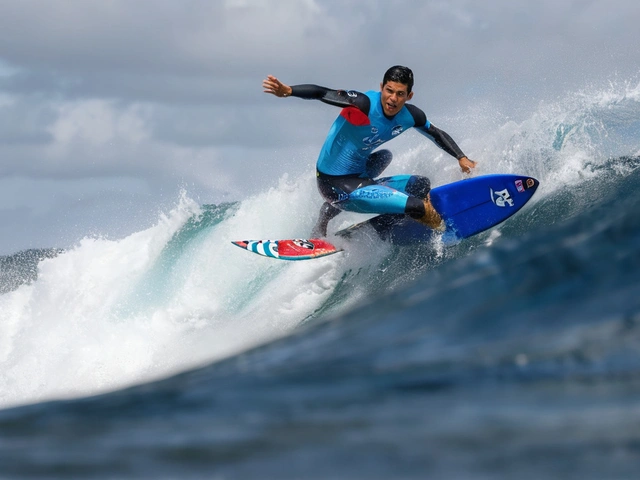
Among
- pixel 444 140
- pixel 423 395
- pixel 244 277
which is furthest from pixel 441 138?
pixel 423 395

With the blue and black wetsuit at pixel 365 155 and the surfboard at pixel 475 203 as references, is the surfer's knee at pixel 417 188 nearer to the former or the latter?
the blue and black wetsuit at pixel 365 155

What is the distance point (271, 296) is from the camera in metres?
9.41

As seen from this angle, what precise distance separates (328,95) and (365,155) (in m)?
0.75

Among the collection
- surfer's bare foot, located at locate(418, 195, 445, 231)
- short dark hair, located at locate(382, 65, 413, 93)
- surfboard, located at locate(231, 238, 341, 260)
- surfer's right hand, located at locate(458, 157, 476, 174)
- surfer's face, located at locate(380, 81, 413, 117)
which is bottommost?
surfer's bare foot, located at locate(418, 195, 445, 231)

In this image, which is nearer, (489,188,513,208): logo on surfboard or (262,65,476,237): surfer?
(262,65,476,237): surfer

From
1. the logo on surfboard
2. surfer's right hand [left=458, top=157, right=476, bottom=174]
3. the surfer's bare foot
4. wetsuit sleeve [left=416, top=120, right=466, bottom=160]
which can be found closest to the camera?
the surfer's bare foot

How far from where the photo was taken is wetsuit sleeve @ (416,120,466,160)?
7.91 m

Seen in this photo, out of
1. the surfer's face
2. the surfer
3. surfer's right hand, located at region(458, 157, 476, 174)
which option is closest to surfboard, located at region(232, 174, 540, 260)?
the surfer

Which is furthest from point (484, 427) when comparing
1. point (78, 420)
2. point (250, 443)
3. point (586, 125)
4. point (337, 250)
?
point (586, 125)

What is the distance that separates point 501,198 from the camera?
7.38m

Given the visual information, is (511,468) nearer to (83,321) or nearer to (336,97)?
(336,97)

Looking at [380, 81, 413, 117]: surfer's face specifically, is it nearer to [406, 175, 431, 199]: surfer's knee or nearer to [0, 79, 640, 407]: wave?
[406, 175, 431, 199]: surfer's knee

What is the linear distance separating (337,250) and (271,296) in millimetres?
1537

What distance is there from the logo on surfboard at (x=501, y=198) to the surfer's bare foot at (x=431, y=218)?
560 mm
